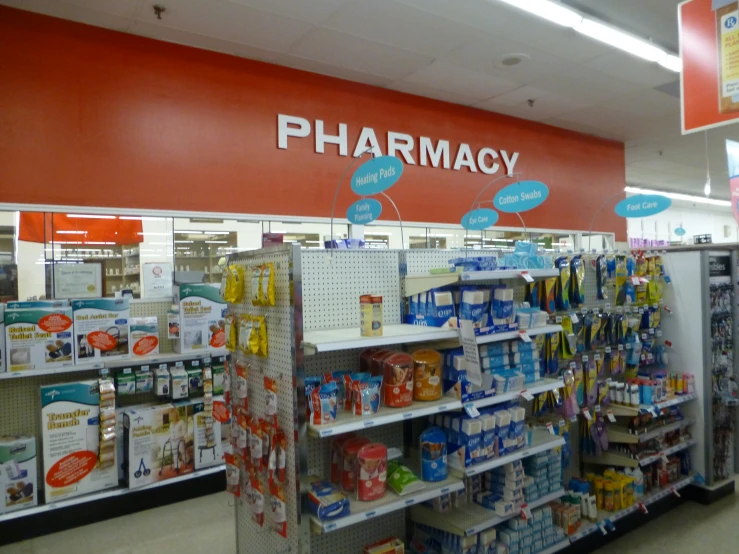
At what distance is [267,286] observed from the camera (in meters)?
2.40

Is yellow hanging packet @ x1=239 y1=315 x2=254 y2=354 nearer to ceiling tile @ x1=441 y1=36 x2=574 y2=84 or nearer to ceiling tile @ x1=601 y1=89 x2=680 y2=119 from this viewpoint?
ceiling tile @ x1=441 y1=36 x2=574 y2=84

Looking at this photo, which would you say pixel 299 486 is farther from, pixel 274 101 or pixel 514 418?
pixel 274 101

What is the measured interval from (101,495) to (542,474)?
336 cm

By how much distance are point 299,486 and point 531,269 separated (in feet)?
5.83

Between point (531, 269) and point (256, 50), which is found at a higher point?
point (256, 50)

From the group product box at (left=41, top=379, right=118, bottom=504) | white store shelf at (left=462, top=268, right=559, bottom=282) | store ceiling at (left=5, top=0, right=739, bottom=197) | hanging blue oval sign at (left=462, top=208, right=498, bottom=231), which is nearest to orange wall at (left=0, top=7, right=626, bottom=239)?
store ceiling at (left=5, top=0, right=739, bottom=197)

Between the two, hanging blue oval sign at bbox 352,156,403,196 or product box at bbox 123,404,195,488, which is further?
product box at bbox 123,404,195,488

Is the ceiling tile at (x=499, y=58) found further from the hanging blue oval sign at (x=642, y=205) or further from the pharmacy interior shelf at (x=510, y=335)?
the pharmacy interior shelf at (x=510, y=335)

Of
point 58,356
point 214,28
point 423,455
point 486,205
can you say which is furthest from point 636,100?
point 58,356

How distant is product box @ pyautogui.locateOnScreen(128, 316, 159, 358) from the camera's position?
424 centimetres

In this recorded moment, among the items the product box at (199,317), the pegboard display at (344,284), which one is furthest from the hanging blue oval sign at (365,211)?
the product box at (199,317)

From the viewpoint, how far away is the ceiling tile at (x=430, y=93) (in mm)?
5945

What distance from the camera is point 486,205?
22.8 ft

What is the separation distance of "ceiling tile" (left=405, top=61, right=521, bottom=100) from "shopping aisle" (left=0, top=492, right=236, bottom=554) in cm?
465
